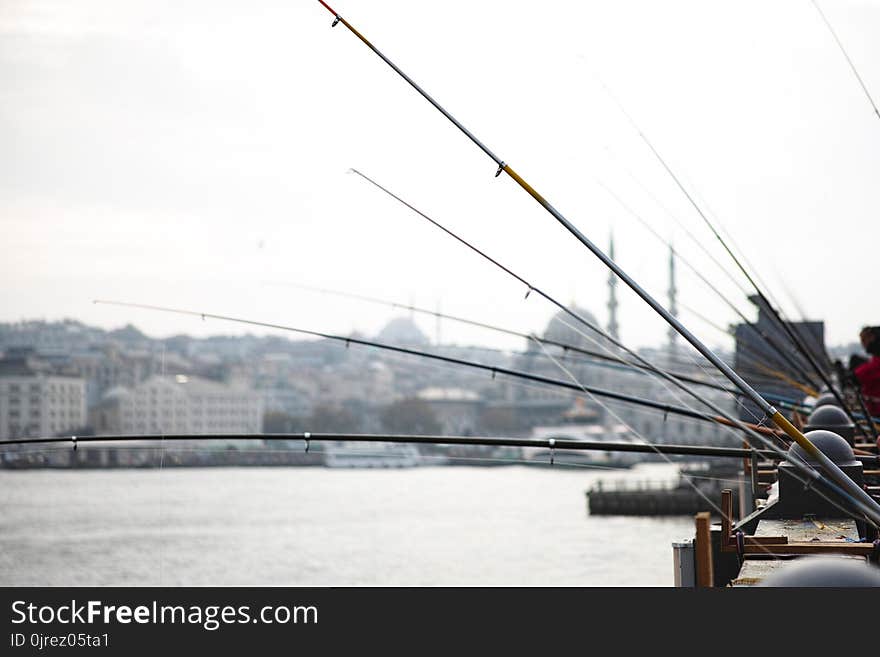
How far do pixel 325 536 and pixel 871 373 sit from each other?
157 feet

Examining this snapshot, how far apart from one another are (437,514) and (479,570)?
26.8 m

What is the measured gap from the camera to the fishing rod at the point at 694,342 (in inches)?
202

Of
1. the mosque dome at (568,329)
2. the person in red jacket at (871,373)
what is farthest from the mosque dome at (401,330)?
the person in red jacket at (871,373)

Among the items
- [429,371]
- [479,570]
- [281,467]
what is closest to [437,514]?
[479,570]

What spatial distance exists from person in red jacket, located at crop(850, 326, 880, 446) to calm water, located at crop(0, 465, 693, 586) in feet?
60.1

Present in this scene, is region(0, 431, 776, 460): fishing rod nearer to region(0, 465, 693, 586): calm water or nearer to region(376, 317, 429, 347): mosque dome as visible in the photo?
region(0, 465, 693, 586): calm water

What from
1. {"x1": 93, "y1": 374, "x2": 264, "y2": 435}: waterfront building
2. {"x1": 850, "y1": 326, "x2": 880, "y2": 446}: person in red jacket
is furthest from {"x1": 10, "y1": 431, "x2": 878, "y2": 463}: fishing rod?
{"x1": 93, "y1": 374, "x2": 264, "y2": 435}: waterfront building

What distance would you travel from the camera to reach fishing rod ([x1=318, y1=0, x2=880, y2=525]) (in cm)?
513

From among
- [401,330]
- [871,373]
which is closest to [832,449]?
[871,373]

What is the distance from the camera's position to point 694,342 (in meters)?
5.67
